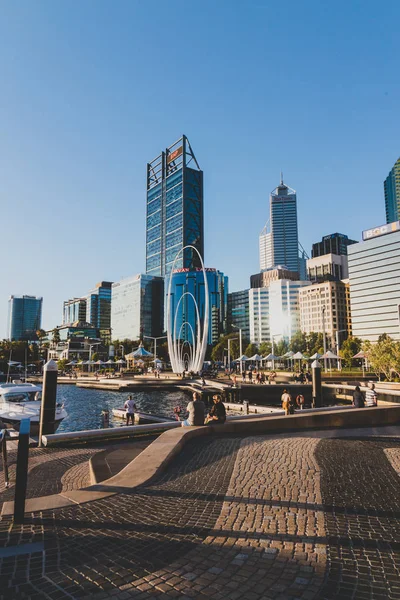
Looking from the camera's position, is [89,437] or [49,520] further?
[89,437]

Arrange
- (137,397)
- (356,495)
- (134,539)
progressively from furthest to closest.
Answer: (137,397) < (356,495) < (134,539)

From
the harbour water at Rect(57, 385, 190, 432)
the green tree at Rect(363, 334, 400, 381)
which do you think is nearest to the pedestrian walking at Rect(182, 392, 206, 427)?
the harbour water at Rect(57, 385, 190, 432)

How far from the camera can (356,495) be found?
8.40 meters

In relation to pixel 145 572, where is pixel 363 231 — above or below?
above

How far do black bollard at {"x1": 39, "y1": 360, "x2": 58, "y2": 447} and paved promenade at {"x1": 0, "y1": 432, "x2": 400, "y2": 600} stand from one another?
9.80 meters

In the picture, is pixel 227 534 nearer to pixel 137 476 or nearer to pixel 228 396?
pixel 137 476

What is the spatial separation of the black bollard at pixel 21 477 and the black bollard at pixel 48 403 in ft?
42.5

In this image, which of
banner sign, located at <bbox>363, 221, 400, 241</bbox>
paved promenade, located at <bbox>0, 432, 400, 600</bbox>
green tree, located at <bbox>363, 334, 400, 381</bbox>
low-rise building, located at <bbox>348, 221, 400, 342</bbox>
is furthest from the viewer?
low-rise building, located at <bbox>348, 221, 400, 342</bbox>

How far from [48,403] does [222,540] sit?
15.9m

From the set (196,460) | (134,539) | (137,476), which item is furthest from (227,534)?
(196,460)

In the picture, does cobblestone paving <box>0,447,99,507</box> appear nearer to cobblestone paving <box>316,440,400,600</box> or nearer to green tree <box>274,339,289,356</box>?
cobblestone paving <box>316,440,400,600</box>

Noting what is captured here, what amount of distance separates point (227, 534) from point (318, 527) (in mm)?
1590

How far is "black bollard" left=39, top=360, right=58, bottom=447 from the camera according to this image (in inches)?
774

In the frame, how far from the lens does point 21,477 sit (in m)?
7.16
